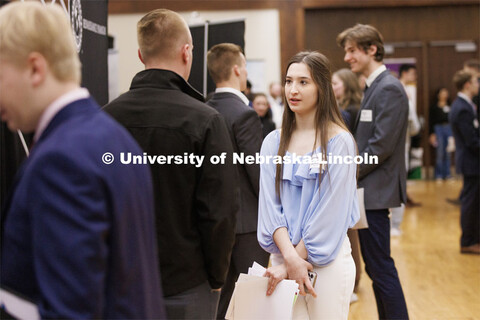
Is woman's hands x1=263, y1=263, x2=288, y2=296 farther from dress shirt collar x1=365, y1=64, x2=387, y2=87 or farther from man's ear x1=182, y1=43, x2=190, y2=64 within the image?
dress shirt collar x1=365, y1=64, x2=387, y2=87

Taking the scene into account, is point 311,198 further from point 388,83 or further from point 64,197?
point 64,197

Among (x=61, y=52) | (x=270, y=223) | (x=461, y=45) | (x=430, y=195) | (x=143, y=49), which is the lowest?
(x=430, y=195)

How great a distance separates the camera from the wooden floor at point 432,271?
397cm

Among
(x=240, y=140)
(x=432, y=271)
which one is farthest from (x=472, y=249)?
(x=240, y=140)

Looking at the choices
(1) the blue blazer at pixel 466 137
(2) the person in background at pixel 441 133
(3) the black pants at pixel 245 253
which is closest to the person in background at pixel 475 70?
(1) the blue blazer at pixel 466 137

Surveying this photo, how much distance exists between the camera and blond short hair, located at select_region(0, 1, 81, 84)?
1.13 metres

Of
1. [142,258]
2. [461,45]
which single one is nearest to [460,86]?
[142,258]

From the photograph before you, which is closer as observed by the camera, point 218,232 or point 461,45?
point 218,232

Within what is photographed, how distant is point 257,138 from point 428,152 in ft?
31.0

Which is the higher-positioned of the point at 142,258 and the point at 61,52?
the point at 61,52

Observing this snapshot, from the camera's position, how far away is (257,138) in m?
3.17

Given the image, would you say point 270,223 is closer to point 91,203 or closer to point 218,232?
point 218,232

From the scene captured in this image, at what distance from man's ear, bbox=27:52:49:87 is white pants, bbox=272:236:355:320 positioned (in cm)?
146

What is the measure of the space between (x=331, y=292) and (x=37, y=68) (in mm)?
1519
